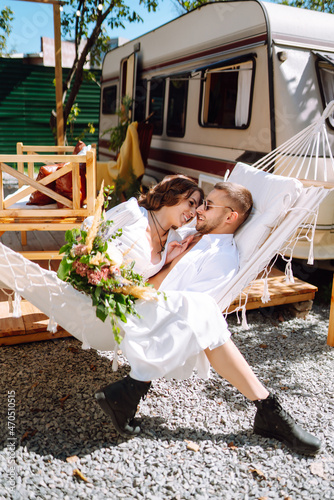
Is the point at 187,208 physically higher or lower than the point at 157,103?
lower

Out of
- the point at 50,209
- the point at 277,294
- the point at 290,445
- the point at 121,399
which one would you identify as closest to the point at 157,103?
the point at 50,209

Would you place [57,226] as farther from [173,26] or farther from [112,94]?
[112,94]

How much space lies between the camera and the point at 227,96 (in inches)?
173

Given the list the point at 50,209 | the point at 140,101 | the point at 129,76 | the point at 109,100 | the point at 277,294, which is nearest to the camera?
the point at 277,294

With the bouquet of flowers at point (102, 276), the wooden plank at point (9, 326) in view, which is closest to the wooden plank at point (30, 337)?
the wooden plank at point (9, 326)

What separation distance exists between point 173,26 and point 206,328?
454cm

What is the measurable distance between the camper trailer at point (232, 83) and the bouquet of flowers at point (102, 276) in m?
2.16

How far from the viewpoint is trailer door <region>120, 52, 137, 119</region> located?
637cm

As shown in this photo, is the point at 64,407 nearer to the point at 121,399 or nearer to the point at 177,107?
the point at 121,399

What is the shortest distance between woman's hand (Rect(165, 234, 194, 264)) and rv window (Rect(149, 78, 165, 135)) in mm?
3893

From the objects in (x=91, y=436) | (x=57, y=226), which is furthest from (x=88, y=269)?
(x=57, y=226)

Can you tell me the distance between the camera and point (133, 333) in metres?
1.76

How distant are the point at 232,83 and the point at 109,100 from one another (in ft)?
14.0

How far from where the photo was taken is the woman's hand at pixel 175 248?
7.72 ft
